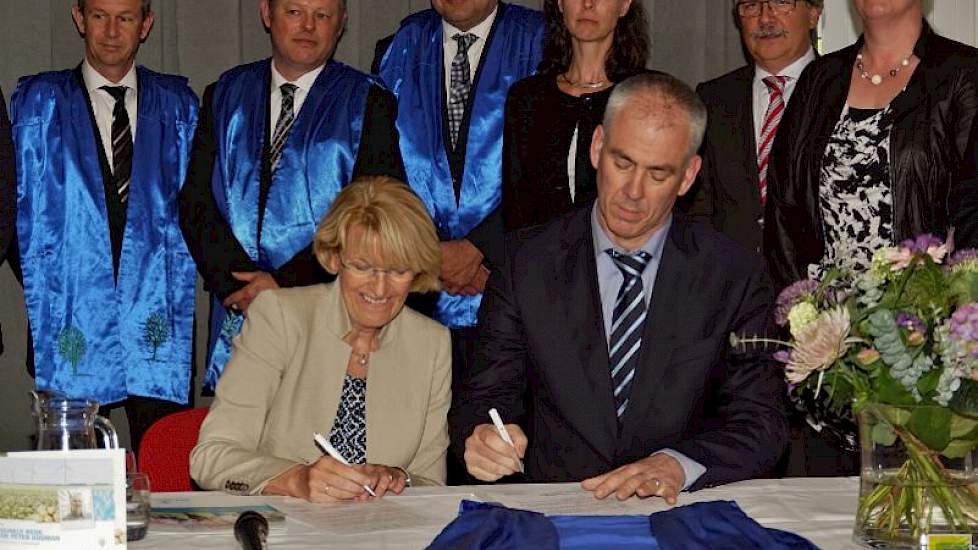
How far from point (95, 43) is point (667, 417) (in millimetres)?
2480

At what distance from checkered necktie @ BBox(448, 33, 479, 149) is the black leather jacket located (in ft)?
3.59

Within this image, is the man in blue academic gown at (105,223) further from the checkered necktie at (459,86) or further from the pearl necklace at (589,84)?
the pearl necklace at (589,84)

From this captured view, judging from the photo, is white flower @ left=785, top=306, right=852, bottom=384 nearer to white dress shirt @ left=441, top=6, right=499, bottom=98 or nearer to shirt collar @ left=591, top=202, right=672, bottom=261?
shirt collar @ left=591, top=202, right=672, bottom=261

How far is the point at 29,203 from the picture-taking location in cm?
461

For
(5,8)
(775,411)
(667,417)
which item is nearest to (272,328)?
(667,417)

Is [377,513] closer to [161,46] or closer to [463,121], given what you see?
[463,121]

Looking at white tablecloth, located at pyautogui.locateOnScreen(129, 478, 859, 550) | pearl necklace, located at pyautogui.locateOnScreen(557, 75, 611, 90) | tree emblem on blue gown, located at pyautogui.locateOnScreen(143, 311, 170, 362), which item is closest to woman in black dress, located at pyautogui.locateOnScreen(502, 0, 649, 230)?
pearl necklace, located at pyautogui.locateOnScreen(557, 75, 611, 90)

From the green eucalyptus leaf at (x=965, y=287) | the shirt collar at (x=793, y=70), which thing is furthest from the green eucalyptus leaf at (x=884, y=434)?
the shirt collar at (x=793, y=70)

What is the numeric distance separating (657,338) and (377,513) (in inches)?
31.0

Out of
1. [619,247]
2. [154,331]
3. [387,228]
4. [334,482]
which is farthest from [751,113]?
[334,482]

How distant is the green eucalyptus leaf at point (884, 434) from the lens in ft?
7.77

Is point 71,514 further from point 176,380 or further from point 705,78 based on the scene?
point 705,78

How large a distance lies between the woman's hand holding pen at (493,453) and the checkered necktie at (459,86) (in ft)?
5.96

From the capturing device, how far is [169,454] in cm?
321
